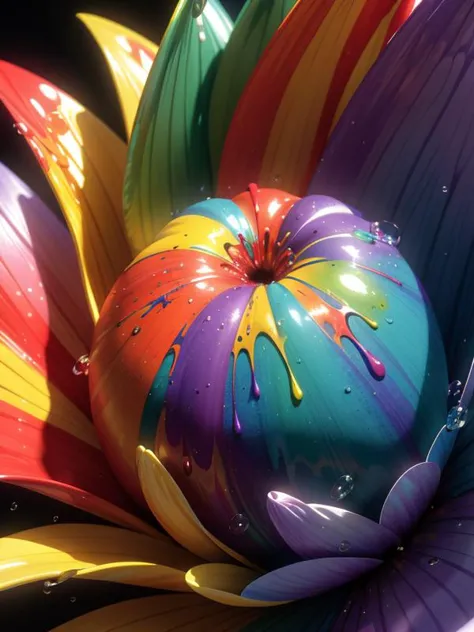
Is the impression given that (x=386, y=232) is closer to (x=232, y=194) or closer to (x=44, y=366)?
(x=232, y=194)

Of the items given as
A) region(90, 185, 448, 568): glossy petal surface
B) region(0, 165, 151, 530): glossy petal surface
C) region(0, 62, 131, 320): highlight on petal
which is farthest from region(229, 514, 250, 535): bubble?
region(0, 62, 131, 320): highlight on petal

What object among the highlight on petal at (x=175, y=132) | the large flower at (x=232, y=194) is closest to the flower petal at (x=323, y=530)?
the large flower at (x=232, y=194)

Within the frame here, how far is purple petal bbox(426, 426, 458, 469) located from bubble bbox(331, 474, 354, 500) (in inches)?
3.5

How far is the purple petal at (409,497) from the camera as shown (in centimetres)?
76

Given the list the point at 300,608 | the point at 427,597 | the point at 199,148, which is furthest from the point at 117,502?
the point at 199,148

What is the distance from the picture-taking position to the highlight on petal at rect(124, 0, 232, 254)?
1022 millimetres

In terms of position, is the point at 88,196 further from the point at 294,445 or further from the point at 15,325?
the point at 294,445

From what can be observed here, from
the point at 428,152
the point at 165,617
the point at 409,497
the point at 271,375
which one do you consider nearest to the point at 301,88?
the point at 428,152

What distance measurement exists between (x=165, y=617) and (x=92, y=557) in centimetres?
11

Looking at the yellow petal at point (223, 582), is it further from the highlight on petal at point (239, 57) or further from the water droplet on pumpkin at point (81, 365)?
the highlight on petal at point (239, 57)

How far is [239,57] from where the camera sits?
1.09 meters

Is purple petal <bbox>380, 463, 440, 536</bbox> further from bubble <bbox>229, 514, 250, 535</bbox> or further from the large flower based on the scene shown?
bubble <bbox>229, 514, 250, 535</bbox>

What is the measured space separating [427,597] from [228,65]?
0.76 m

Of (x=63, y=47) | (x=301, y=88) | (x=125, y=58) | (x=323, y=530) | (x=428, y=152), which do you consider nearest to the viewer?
(x=323, y=530)
